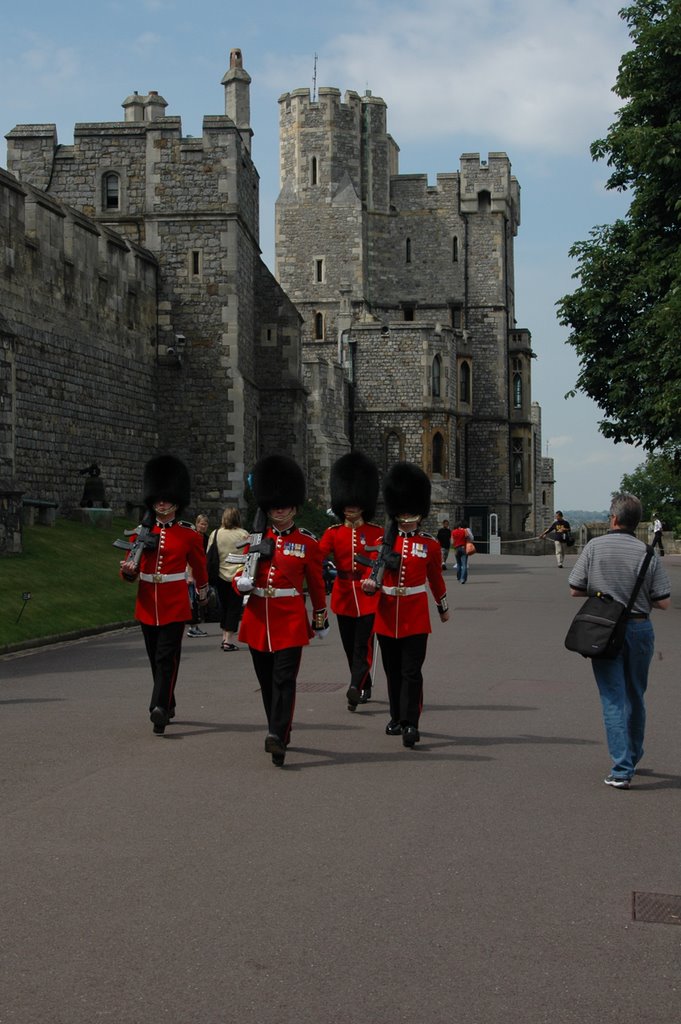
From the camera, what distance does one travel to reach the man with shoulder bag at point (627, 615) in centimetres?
822

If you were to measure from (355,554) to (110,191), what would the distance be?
28962 millimetres

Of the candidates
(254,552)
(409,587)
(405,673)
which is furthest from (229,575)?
(254,552)

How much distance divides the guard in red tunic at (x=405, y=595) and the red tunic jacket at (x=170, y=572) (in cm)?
138

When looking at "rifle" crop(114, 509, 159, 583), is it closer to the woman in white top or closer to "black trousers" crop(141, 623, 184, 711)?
"black trousers" crop(141, 623, 184, 711)

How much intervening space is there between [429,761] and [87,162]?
32.2m

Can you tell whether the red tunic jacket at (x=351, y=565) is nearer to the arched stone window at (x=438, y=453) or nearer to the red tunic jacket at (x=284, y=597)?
the red tunic jacket at (x=284, y=597)

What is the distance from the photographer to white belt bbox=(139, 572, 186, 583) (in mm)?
10461

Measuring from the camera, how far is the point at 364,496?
11891 millimetres

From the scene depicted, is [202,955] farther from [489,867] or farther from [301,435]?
[301,435]

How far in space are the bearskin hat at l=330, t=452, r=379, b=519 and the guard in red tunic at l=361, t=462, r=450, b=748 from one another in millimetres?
997

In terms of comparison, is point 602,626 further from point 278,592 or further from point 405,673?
point 278,592

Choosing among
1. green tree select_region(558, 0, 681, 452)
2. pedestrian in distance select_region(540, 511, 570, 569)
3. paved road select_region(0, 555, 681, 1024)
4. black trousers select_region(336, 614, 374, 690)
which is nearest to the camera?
paved road select_region(0, 555, 681, 1024)

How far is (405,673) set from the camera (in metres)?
9.76

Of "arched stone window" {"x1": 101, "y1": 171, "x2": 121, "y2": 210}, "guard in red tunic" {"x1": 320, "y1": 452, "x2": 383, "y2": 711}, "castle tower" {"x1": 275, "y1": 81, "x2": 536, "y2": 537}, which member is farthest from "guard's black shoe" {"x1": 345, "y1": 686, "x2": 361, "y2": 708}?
"castle tower" {"x1": 275, "y1": 81, "x2": 536, "y2": 537}
